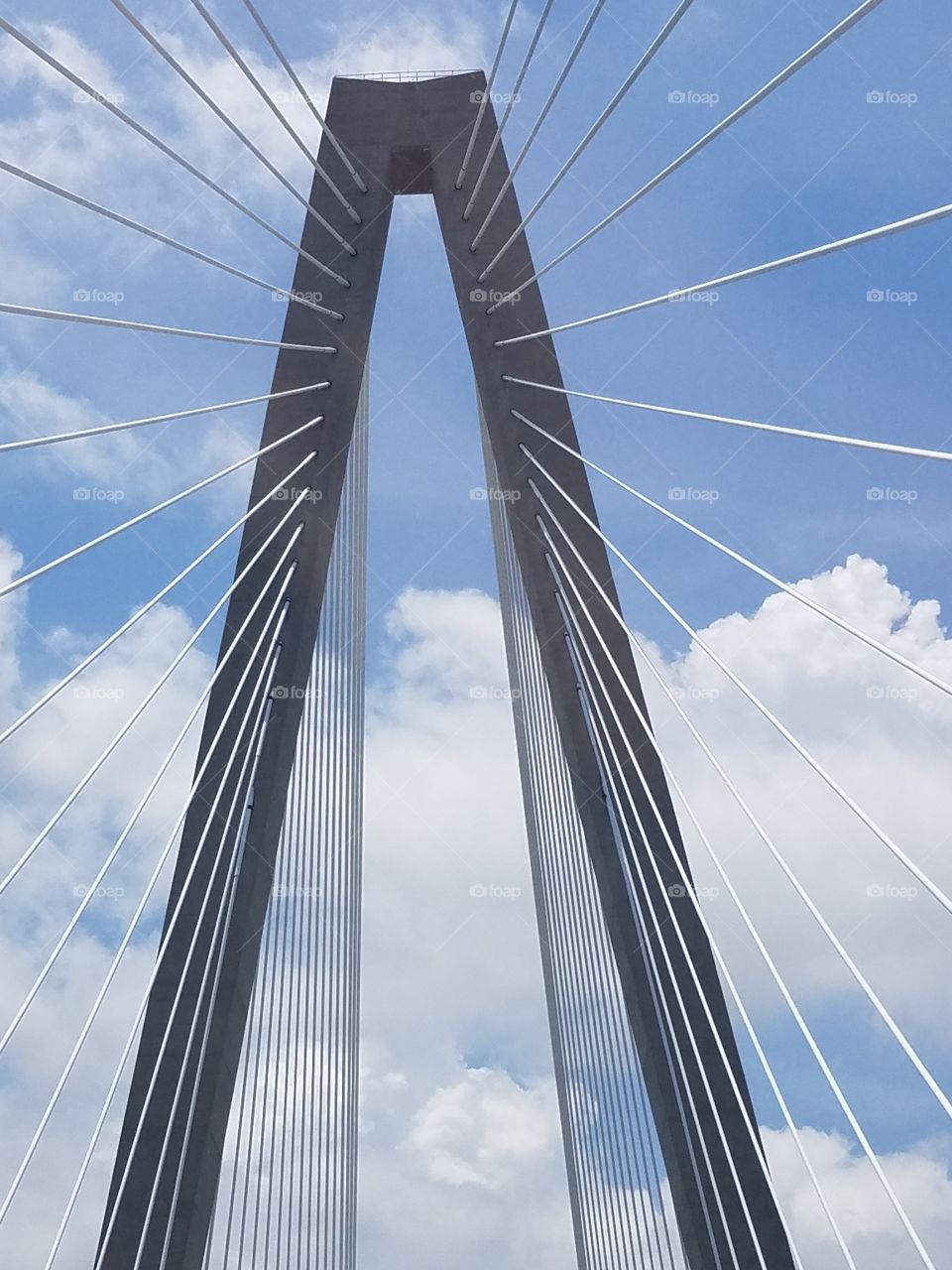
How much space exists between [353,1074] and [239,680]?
836 cm

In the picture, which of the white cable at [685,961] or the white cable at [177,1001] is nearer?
the white cable at [177,1001]

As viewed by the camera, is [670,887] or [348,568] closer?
[670,887]

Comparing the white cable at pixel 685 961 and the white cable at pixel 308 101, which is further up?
the white cable at pixel 308 101

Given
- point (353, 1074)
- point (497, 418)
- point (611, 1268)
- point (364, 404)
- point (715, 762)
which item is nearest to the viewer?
point (715, 762)

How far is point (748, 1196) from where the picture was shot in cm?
1270

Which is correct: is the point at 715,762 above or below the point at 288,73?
below

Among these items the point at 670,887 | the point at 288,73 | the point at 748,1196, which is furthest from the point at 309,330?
the point at 748,1196

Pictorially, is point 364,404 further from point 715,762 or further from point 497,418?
point 715,762

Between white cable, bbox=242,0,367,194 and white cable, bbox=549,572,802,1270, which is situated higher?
white cable, bbox=242,0,367,194

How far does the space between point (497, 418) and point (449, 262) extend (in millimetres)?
1802

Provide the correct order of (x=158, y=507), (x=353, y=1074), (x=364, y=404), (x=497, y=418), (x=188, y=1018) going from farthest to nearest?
(x=353, y=1074), (x=364, y=404), (x=497, y=418), (x=188, y=1018), (x=158, y=507)

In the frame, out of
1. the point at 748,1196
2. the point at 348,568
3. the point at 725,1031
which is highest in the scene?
the point at 348,568

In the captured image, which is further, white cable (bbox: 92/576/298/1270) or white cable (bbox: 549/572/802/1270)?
white cable (bbox: 549/572/802/1270)

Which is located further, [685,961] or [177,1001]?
[685,961]
